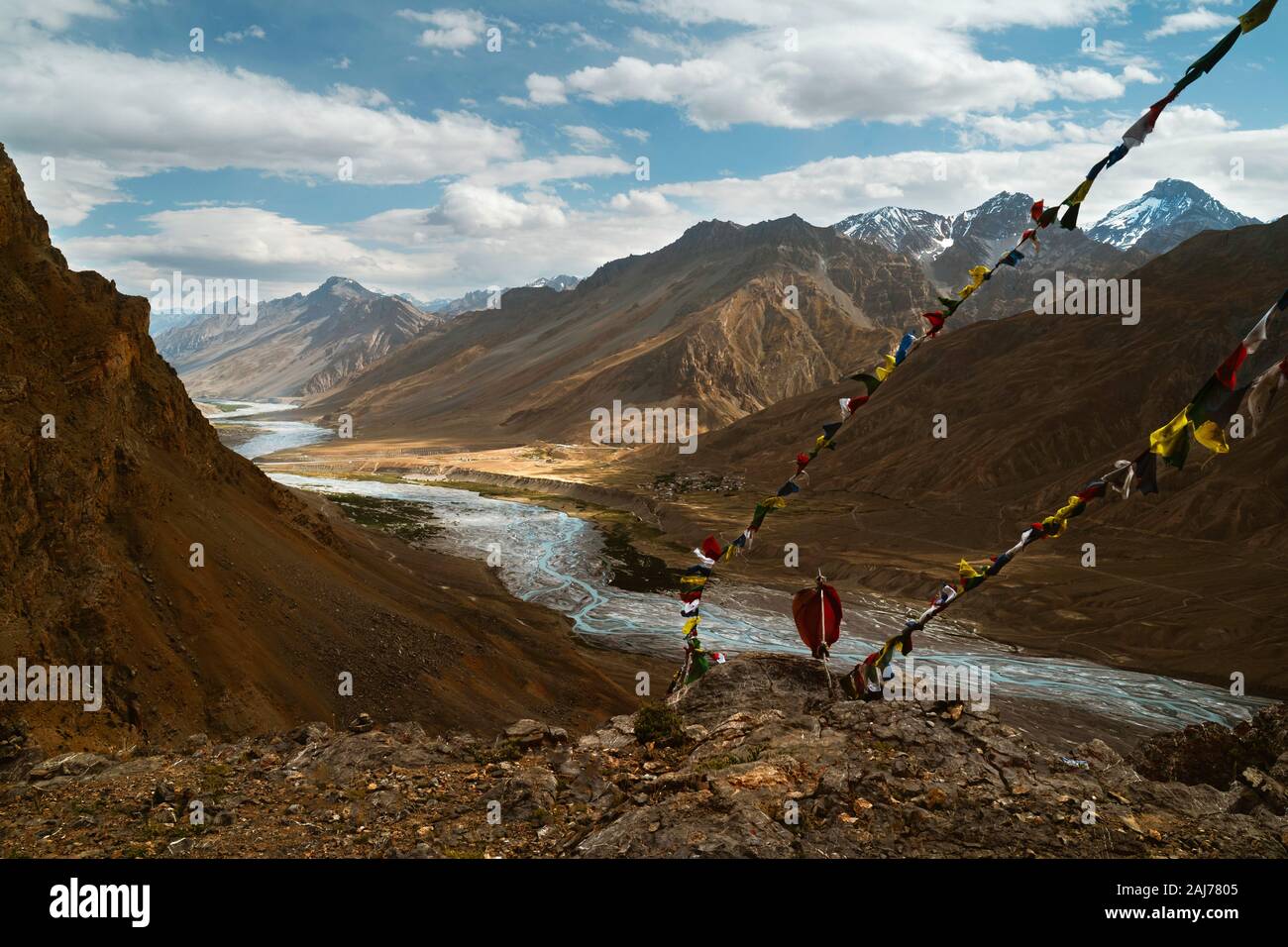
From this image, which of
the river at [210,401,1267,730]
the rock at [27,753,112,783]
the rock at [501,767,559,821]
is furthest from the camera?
the river at [210,401,1267,730]

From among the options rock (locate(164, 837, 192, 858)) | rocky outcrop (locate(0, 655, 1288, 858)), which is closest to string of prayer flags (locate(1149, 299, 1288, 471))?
rocky outcrop (locate(0, 655, 1288, 858))

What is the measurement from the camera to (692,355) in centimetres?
13938

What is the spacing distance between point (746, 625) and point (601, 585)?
431 inches

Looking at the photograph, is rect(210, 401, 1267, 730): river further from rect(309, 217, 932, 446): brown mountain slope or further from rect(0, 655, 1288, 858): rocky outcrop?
rect(309, 217, 932, 446): brown mountain slope

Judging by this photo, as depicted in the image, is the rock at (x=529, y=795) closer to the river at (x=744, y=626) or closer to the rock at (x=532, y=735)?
the rock at (x=532, y=735)

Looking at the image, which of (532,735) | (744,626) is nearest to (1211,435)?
(532,735)

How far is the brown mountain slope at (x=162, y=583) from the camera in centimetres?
1461

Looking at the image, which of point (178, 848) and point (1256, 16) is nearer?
point (1256, 16)

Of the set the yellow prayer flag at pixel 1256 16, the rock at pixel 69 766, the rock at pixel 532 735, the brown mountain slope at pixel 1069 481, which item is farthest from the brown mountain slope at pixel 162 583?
the brown mountain slope at pixel 1069 481

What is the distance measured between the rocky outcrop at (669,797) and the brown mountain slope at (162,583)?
15.4 ft

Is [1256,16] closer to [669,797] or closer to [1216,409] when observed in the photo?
[1216,409]

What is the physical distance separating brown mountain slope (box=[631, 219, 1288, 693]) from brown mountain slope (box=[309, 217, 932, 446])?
35.7m

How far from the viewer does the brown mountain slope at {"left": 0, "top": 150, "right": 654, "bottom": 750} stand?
47.9 ft

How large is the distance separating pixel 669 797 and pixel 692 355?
13400 cm
